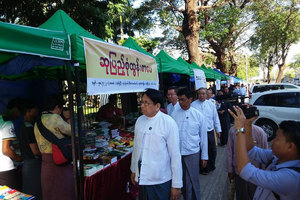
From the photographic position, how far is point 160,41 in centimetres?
2039

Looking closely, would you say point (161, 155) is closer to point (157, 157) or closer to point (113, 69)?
point (157, 157)

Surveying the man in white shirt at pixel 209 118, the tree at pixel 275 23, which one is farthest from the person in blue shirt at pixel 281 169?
the tree at pixel 275 23

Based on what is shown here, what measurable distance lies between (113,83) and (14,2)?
789 centimetres

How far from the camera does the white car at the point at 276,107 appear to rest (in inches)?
258

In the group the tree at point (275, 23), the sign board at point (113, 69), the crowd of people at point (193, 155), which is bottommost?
the crowd of people at point (193, 155)

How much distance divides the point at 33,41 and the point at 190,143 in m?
2.29

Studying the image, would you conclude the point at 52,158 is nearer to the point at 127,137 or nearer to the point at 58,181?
the point at 58,181

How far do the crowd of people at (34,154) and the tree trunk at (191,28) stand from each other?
886cm

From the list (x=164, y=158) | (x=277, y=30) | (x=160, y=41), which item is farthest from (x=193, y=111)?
(x=277, y=30)

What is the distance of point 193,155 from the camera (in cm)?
295

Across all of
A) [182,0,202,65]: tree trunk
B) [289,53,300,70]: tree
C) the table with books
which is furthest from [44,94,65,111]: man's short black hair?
[289,53,300,70]: tree

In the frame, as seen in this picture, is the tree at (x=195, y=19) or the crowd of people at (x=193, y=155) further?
the tree at (x=195, y=19)

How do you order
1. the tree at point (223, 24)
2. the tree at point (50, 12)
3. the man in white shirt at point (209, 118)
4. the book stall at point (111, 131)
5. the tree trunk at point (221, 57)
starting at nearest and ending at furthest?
the book stall at point (111, 131)
the man in white shirt at point (209, 118)
the tree at point (50, 12)
the tree at point (223, 24)
the tree trunk at point (221, 57)

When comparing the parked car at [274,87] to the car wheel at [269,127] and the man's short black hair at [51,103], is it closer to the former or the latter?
the car wheel at [269,127]
